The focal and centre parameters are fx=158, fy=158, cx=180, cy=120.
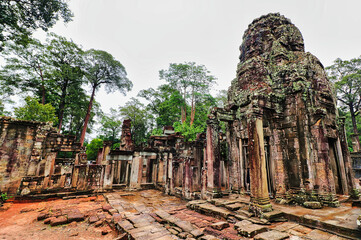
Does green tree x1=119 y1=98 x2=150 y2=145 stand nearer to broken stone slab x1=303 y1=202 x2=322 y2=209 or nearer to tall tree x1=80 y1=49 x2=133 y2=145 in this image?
tall tree x1=80 y1=49 x2=133 y2=145

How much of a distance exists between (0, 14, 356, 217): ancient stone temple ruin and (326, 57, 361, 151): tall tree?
19.6m

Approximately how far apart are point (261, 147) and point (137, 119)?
26.0 meters

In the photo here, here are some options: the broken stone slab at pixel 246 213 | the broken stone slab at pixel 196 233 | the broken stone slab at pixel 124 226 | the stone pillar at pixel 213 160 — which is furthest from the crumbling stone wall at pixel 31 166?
the broken stone slab at pixel 246 213

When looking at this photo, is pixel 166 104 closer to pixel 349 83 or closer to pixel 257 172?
pixel 257 172

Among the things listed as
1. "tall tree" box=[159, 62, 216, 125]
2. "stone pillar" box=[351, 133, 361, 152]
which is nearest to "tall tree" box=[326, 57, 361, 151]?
"stone pillar" box=[351, 133, 361, 152]

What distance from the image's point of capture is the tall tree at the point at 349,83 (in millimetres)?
20375

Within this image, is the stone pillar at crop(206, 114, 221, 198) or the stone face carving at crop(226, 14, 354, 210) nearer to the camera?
the stone face carving at crop(226, 14, 354, 210)

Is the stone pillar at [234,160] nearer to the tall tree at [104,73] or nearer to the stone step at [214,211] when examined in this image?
the stone step at [214,211]

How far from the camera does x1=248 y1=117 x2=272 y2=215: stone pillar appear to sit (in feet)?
15.9

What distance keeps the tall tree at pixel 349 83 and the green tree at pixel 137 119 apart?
2929cm

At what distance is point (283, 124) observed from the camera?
22.5ft

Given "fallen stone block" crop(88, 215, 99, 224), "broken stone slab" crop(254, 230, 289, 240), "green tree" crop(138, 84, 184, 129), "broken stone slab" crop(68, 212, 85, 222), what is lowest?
"fallen stone block" crop(88, 215, 99, 224)

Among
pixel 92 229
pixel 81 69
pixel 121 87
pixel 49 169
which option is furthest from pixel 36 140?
pixel 121 87

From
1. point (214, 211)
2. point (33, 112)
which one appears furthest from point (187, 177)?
point (33, 112)
